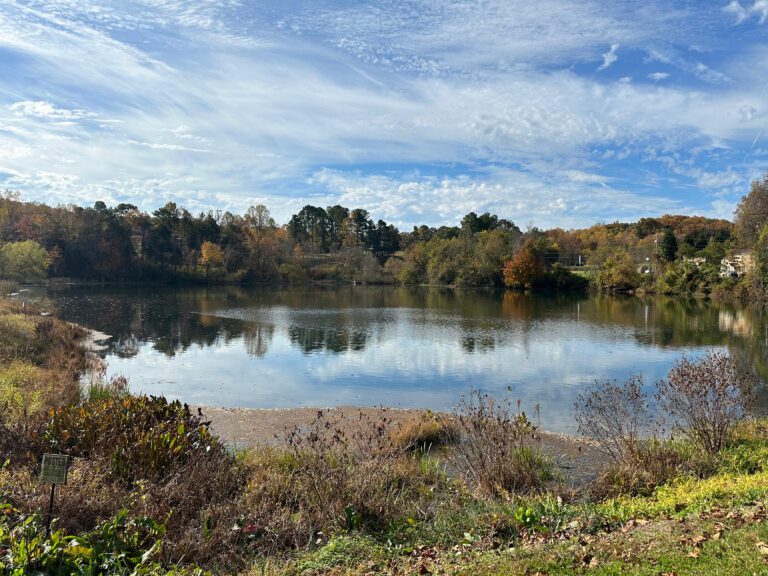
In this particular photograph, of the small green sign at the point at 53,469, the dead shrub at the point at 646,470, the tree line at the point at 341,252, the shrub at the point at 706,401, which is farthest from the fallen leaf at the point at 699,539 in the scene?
the tree line at the point at 341,252

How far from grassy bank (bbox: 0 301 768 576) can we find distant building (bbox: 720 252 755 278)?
60.9 m

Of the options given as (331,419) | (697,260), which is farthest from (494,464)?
(697,260)

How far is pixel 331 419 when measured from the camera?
46.8 feet

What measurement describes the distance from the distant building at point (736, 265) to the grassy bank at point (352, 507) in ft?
200

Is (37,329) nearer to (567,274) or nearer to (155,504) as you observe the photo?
(155,504)

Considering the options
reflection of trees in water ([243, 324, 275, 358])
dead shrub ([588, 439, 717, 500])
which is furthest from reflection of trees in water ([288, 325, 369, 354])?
dead shrub ([588, 439, 717, 500])

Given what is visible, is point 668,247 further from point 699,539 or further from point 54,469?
point 54,469

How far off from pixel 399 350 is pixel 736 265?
55.1m

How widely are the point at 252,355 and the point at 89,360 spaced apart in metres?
6.68

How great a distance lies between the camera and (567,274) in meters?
85.2

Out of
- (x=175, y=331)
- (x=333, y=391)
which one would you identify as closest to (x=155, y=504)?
(x=333, y=391)

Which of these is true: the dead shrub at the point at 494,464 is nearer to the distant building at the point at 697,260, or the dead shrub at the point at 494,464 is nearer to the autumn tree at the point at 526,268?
the distant building at the point at 697,260

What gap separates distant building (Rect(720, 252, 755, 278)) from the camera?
201ft

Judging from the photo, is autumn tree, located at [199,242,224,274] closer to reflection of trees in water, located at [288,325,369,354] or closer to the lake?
the lake
